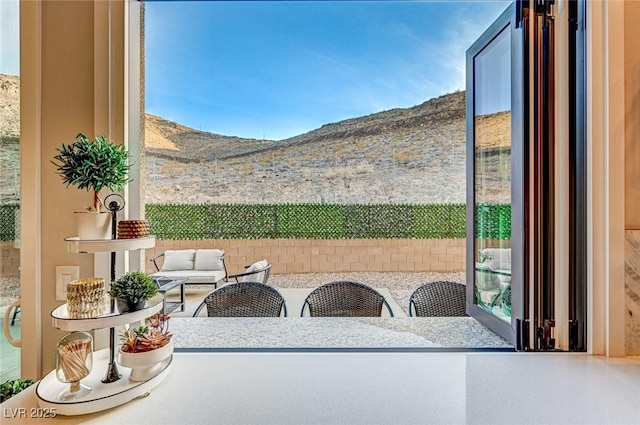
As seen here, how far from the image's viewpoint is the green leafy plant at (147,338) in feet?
2.73

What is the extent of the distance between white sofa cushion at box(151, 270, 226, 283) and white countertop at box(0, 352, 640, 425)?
0.47 m

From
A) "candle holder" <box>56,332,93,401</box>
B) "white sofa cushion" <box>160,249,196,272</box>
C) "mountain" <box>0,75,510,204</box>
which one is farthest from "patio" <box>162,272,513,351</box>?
"mountain" <box>0,75,510,204</box>

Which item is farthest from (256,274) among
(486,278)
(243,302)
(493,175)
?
(493,175)

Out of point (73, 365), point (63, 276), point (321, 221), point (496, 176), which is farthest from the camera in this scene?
point (321, 221)

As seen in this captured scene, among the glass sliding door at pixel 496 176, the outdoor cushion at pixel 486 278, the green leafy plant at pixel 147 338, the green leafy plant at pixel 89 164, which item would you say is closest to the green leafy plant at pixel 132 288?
the green leafy plant at pixel 147 338

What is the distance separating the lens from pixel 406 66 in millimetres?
1676

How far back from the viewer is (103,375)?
0.85m

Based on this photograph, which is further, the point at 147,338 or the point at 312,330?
the point at 312,330

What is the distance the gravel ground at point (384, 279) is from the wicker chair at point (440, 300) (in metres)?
0.04

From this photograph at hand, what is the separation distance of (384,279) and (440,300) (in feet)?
1.03

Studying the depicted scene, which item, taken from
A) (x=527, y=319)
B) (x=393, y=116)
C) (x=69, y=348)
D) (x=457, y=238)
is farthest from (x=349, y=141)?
(x=69, y=348)

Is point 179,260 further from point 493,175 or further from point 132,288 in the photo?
point 493,175

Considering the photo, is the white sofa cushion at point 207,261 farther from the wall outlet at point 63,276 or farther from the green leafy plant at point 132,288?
the green leafy plant at point 132,288

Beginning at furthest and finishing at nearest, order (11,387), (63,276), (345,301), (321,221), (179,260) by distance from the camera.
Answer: (321,221) < (345,301) < (179,260) < (63,276) < (11,387)
